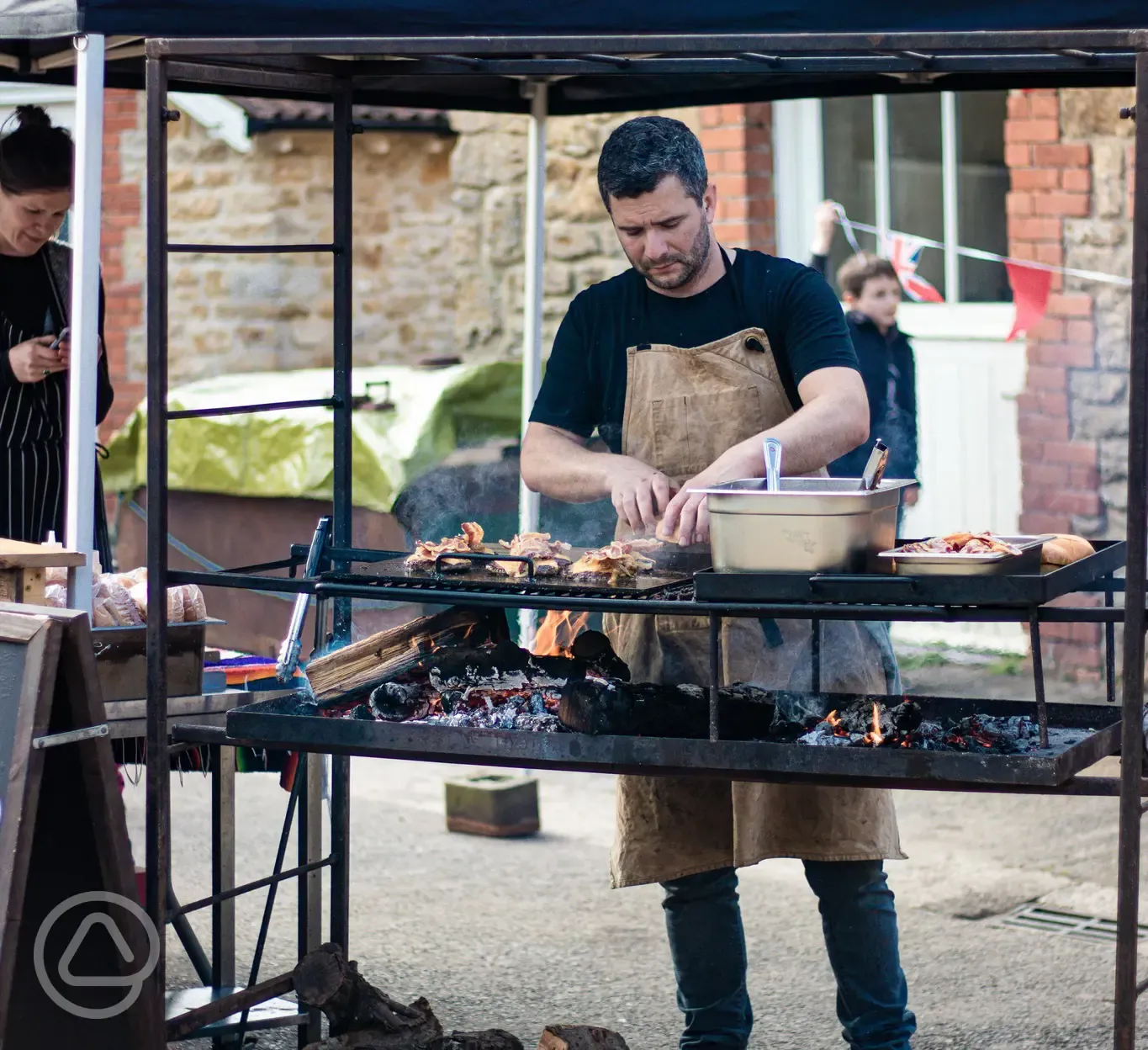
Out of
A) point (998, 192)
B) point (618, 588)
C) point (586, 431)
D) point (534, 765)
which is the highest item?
point (998, 192)

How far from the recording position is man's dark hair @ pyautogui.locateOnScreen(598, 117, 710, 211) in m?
3.56

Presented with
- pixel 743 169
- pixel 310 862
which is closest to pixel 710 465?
pixel 310 862

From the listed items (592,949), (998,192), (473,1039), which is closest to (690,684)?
(473,1039)

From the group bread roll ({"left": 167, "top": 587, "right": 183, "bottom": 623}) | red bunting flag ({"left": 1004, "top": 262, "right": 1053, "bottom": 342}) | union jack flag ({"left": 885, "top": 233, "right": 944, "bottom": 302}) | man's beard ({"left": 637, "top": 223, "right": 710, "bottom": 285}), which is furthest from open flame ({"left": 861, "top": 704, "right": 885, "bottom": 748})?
union jack flag ({"left": 885, "top": 233, "right": 944, "bottom": 302})

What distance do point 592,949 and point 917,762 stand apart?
89.5 inches

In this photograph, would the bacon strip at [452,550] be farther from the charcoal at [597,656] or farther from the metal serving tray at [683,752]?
the metal serving tray at [683,752]

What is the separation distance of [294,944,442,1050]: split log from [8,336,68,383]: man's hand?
180cm

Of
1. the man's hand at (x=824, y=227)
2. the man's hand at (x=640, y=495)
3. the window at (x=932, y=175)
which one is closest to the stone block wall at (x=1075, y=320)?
the window at (x=932, y=175)

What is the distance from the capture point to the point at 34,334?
189 inches

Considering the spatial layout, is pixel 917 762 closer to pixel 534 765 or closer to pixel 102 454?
pixel 534 765

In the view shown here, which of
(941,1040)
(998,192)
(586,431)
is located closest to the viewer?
(586,431)

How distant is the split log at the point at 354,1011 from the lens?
3717 millimetres

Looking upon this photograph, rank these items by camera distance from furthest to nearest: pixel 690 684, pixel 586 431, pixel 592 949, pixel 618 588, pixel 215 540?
pixel 215 540 → pixel 592 949 → pixel 586 431 → pixel 690 684 → pixel 618 588

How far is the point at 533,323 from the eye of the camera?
5.61m
